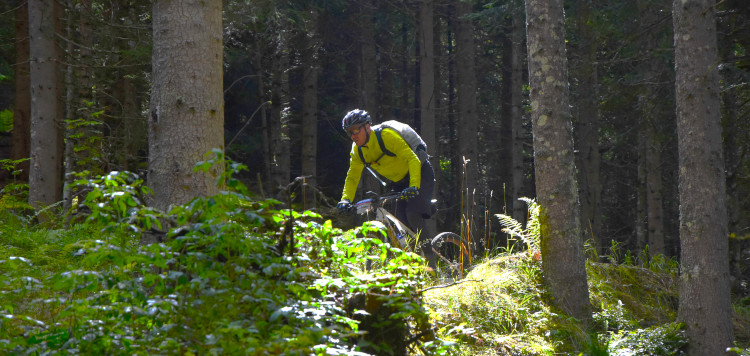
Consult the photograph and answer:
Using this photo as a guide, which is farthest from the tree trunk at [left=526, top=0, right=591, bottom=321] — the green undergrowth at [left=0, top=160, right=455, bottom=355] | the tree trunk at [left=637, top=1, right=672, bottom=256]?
the tree trunk at [left=637, top=1, right=672, bottom=256]

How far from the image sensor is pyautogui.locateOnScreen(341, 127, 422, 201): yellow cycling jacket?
711cm

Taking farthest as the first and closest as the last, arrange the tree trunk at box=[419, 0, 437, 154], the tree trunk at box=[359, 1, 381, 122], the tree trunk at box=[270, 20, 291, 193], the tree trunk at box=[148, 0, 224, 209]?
the tree trunk at box=[359, 1, 381, 122] < the tree trunk at box=[270, 20, 291, 193] < the tree trunk at box=[419, 0, 437, 154] < the tree trunk at box=[148, 0, 224, 209]

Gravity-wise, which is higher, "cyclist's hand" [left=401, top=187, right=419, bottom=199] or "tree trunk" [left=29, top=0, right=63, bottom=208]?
"tree trunk" [left=29, top=0, right=63, bottom=208]

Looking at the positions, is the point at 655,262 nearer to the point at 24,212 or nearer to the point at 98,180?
the point at 98,180

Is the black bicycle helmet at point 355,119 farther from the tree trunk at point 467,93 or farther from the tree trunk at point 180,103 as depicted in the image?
the tree trunk at point 467,93

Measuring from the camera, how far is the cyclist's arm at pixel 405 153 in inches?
278

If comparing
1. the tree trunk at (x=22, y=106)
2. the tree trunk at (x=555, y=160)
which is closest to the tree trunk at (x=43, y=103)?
the tree trunk at (x=22, y=106)

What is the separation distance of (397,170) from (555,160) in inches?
78.2

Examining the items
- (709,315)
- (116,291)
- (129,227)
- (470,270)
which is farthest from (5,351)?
(709,315)

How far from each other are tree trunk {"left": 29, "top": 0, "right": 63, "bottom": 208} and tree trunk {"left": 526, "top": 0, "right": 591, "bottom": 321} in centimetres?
868

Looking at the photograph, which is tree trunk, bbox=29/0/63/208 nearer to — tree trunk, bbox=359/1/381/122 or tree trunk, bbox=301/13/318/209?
tree trunk, bbox=301/13/318/209

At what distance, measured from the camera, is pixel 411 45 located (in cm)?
2380

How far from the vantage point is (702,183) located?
6285 millimetres

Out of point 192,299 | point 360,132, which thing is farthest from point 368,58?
point 192,299
